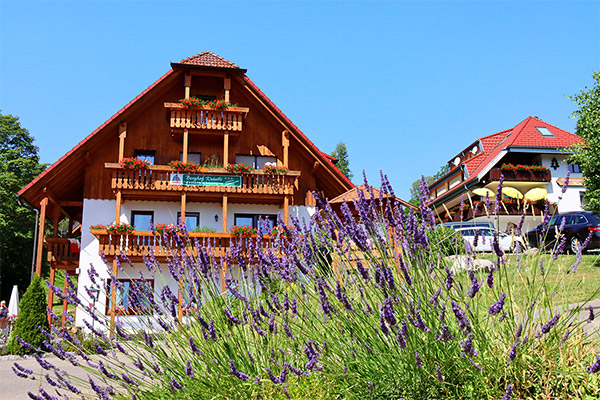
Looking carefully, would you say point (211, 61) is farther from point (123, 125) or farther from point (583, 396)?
point (583, 396)

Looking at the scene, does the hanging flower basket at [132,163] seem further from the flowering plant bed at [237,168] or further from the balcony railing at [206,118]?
the flowering plant bed at [237,168]

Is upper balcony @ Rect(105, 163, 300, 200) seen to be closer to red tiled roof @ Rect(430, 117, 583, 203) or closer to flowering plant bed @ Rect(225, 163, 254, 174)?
flowering plant bed @ Rect(225, 163, 254, 174)

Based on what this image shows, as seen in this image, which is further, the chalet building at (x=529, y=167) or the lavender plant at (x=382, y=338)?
the chalet building at (x=529, y=167)

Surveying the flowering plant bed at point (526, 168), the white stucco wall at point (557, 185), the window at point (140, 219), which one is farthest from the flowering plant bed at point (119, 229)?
the white stucco wall at point (557, 185)

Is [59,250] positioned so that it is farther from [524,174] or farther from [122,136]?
[524,174]

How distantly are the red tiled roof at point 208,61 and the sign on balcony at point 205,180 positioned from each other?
419cm

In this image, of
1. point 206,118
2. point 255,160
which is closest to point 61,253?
point 206,118

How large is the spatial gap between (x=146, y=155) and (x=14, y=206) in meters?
19.5

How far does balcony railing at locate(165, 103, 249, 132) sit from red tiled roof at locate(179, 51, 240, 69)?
165 centimetres

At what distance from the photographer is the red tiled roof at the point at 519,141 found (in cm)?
3300

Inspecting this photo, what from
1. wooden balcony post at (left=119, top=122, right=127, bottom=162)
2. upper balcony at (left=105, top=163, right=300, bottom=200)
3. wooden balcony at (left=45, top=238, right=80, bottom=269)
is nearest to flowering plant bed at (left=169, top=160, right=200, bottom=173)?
upper balcony at (left=105, top=163, right=300, bottom=200)

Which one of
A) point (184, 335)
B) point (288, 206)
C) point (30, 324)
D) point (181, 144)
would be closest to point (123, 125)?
point (181, 144)

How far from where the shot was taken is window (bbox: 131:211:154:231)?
19414mm

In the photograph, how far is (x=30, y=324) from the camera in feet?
42.4
